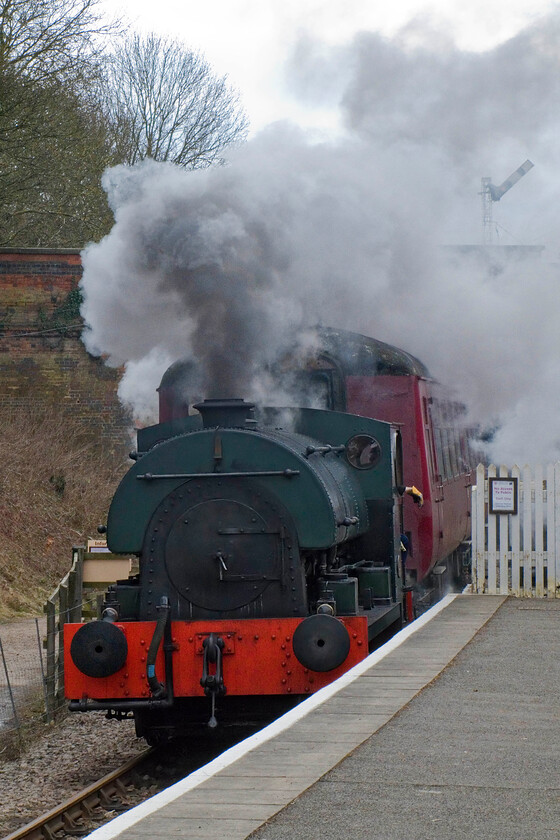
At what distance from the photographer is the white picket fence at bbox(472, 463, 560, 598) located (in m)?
11.8

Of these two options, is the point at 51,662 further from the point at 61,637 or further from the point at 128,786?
the point at 128,786

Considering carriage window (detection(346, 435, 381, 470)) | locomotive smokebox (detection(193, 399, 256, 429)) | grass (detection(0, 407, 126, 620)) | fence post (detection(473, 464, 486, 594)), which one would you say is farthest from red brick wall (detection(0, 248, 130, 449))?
locomotive smokebox (detection(193, 399, 256, 429))

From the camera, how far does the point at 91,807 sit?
684cm

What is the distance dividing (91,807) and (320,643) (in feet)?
5.43

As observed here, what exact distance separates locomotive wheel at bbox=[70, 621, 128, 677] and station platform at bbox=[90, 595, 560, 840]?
132 cm

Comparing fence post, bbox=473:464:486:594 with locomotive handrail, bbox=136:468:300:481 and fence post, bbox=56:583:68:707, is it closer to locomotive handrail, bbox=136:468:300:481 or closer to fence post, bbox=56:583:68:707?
fence post, bbox=56:583:68:707

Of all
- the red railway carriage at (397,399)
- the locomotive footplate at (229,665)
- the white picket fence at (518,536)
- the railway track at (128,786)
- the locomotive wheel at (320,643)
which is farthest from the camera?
the white picket fence at (518,536)

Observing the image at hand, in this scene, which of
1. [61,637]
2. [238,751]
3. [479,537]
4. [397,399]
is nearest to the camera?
[238,751]

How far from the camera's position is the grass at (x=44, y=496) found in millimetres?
16469

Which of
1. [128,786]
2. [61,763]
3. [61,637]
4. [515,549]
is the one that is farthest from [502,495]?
[128,786]

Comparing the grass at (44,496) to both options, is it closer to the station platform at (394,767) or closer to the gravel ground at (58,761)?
the gravel ground at (58,761)

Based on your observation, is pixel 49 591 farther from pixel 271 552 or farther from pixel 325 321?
pixel 271 552

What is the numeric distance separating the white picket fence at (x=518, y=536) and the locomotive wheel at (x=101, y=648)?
5737 millimetres

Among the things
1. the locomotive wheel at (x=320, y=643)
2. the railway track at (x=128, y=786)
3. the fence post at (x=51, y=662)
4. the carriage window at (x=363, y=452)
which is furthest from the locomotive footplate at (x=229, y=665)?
the fence post at (x=51, y=662)
